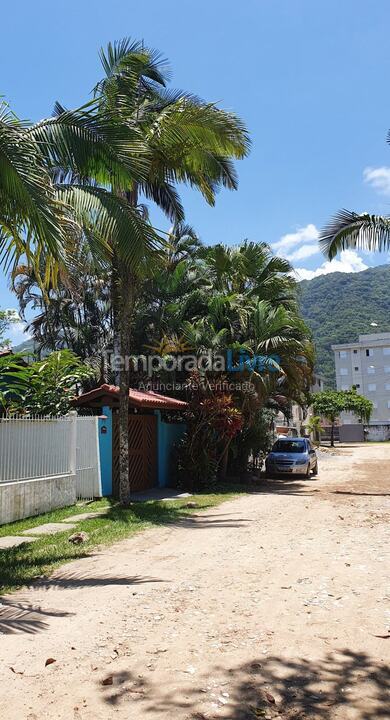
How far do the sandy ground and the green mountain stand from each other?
102648mm

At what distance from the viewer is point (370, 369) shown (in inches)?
3907

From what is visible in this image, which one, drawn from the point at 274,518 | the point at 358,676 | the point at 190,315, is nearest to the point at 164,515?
the point at 274,518

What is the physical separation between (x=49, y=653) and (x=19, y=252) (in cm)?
509

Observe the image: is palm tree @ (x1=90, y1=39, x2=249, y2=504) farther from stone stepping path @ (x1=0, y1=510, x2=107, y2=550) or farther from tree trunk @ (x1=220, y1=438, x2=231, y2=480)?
tree trunk @ (x1=220, y1=438, x2=231, y2=480)

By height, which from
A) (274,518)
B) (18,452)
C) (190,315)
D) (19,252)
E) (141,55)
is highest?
(141,55)

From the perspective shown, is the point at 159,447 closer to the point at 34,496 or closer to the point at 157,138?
the point at 34,496

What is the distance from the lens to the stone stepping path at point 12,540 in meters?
9.10

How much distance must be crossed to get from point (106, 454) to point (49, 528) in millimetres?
4722

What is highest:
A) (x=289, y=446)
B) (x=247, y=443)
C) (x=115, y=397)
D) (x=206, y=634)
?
(x=115, y=397)

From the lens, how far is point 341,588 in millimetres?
6363

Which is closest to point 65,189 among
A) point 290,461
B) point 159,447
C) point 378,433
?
point 159,447

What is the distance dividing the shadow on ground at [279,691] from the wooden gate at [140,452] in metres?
11.5

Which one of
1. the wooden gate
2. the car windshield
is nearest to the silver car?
the car windshield

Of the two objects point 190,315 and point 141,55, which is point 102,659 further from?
point 190,315
